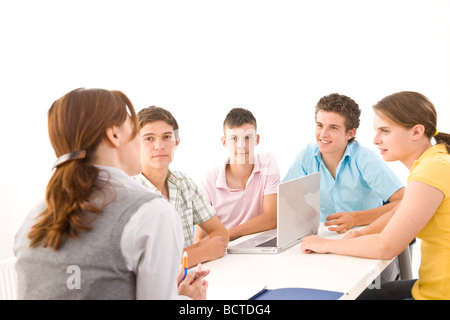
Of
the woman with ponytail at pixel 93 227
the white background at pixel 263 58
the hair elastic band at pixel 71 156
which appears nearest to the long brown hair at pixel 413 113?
the woman with ponytail at pixel 93 227

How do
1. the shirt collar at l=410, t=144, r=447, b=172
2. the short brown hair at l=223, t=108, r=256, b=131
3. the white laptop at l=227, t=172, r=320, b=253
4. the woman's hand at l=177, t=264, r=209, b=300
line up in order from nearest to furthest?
the woman's hand at l=177, t=264, r=209, b=300
the shirt collar at l=410, t=144, r=447, b=172
the white laptop at l=227, t=172, r=320, b=253
the short brown hair at l=223, t=108, r=256, b=131

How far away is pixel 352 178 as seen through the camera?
2.62m

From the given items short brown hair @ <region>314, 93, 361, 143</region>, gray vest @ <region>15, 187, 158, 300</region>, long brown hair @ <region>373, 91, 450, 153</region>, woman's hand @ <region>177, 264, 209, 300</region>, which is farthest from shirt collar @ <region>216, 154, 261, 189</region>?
gray vest @ <region>15, 187, 158, 300</region>

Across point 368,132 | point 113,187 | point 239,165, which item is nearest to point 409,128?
point 239,165

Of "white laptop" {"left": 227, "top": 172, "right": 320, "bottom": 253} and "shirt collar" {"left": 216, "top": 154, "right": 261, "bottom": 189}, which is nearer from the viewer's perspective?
"white laptop" {"left": 227, "top": 172, "right": 320, "bottom": 253}

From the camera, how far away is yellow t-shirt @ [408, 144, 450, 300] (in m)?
1.55

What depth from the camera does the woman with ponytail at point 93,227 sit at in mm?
924

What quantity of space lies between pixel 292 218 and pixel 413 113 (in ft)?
2.13

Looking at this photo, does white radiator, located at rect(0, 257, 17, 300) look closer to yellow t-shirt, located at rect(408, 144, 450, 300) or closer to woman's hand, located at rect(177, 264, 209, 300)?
woman's hand, located at rect(177, 264, 209, 300)

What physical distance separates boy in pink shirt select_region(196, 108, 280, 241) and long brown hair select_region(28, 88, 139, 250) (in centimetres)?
152

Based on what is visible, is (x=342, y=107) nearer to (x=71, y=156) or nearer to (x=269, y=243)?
(x=269, y=243)

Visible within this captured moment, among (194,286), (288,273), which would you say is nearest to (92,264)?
(194,286)

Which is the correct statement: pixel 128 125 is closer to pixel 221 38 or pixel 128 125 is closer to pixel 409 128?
pixel 409 128
